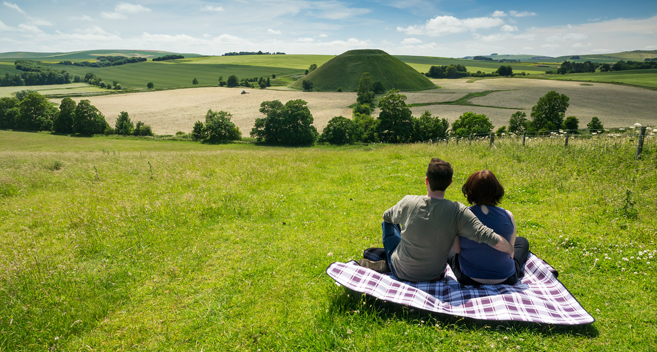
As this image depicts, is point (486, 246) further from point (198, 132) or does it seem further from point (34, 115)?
point (34, 115)

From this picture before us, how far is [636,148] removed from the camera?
12602 mm

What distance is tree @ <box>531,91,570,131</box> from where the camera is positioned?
161 feet

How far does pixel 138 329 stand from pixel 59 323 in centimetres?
123

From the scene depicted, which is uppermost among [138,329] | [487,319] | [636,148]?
[636,148]

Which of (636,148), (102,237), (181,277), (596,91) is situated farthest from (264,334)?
(596,91)

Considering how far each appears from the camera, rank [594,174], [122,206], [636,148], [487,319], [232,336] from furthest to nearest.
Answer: [636,148] → [594,174] → [122,206] → [232,336] → [487,319]

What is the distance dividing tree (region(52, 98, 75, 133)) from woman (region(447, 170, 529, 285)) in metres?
81.7

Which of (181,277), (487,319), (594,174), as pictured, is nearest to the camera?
(487,319)

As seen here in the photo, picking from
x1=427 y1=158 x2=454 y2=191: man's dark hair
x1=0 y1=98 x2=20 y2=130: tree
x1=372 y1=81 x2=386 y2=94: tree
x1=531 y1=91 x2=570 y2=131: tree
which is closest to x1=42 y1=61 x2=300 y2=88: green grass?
x1=0 y1=98 x2=20 y2=130: tree

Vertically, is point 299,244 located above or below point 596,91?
below

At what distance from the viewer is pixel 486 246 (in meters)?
4.78

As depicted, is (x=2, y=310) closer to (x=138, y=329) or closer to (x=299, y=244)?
(x=138, y=329)

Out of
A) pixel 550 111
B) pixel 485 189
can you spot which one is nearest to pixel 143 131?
pixel 485 189

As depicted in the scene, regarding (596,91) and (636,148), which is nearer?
(636,148)
